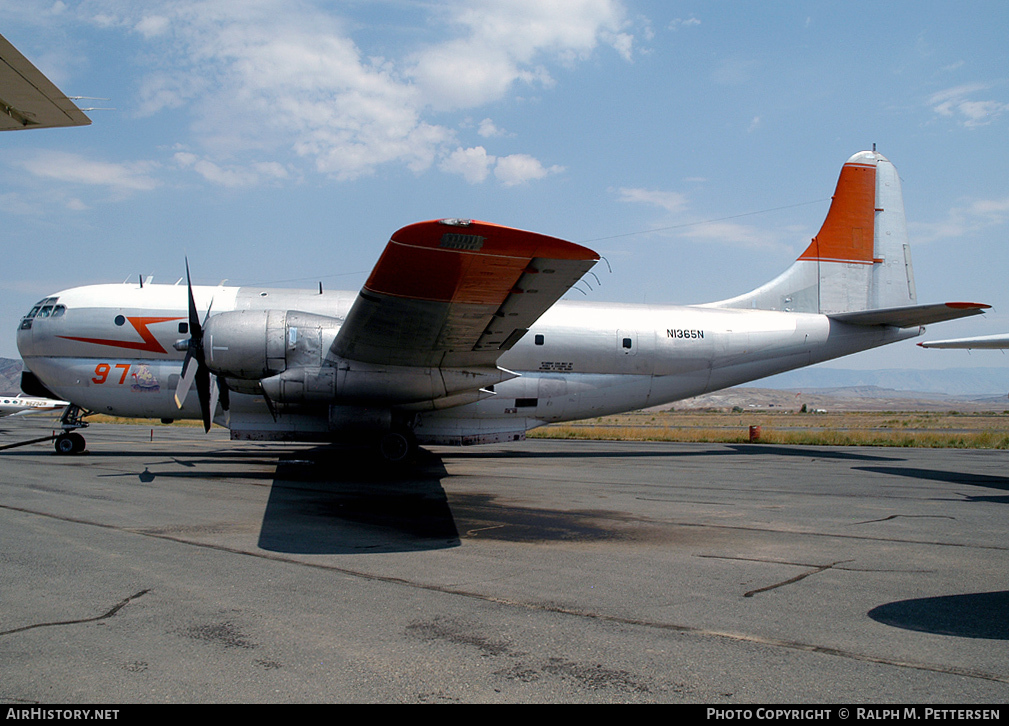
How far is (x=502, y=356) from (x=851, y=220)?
12.4 meters

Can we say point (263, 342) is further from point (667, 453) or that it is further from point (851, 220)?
point (851, 220)

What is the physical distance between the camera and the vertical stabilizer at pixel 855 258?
19.9m

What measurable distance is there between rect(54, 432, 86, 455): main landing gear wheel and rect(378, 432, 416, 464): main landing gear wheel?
9395 millimetres

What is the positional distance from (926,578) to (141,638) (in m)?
6.26

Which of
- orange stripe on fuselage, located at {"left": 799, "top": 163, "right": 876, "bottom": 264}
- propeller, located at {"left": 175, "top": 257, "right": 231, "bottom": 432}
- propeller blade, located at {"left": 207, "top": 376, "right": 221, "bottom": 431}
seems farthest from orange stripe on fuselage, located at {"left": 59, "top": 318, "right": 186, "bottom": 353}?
orange stripe on fuselage, located at {"left": 799, "top": 163, "right": 876, "bottom": 264}

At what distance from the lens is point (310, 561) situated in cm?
625

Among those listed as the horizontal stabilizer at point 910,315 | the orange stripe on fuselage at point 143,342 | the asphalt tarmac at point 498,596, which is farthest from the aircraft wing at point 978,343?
the orange stripe on fuselage at point 143,342

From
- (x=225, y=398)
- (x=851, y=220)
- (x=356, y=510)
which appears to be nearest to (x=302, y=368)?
(x=225, y=398)

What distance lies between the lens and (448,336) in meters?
11.1

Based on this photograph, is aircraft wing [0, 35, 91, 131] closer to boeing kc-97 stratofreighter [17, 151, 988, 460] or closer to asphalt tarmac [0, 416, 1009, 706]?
boeing kc-97 stratofreighter [17, 151, 988, 460]

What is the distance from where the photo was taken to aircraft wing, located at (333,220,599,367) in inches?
279

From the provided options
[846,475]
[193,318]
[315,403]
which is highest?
[193,318]
